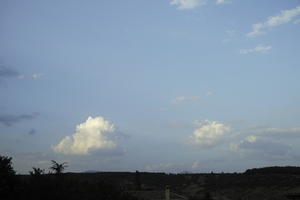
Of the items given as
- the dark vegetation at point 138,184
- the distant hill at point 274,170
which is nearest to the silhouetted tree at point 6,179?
the dark vegetation at point 138,184

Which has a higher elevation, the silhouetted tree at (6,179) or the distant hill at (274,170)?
the distant hill at (274,170)

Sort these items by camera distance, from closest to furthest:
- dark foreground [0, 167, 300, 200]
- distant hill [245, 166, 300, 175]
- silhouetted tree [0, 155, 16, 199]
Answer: silhouetted tree [0, 155, 16, 199], dark foreground [0, 167, 300, 200], distant hill [245, 166, 300, 175]

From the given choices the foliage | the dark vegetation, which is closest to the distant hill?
the dark vegetation

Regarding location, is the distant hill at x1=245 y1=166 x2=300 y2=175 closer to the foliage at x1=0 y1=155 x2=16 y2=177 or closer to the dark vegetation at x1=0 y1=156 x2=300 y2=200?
the dark vegetation at x1=0 y1=156 x2=300 y2=200

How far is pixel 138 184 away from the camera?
340 ft

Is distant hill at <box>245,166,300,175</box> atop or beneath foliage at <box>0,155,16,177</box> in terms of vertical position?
atop

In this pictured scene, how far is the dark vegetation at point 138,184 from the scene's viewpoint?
45188 millimetres

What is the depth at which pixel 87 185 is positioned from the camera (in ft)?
182

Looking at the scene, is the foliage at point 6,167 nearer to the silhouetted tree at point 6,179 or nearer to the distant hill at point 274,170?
the silhouetted tree at point 6,179

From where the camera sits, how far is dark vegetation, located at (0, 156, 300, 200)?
45.2 metres

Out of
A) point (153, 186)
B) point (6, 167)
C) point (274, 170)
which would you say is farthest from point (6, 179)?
point (274, 170)

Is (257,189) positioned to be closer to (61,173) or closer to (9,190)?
(61,173)

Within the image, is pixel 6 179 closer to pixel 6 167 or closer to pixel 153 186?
pixel 6 167

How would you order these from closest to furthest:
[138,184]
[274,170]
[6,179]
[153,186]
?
[6,179] → [138,184] → [153,186] → [274,170]
